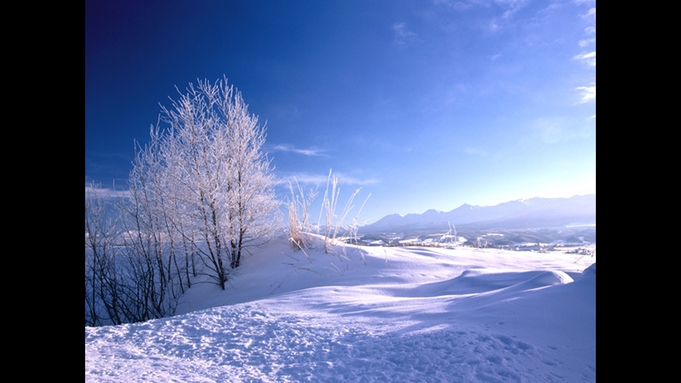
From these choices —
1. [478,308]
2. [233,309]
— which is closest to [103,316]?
[233,309]

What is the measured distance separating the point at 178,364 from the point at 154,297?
12.3 ft

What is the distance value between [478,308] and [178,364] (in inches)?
52.6

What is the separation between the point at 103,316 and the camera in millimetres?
4457
